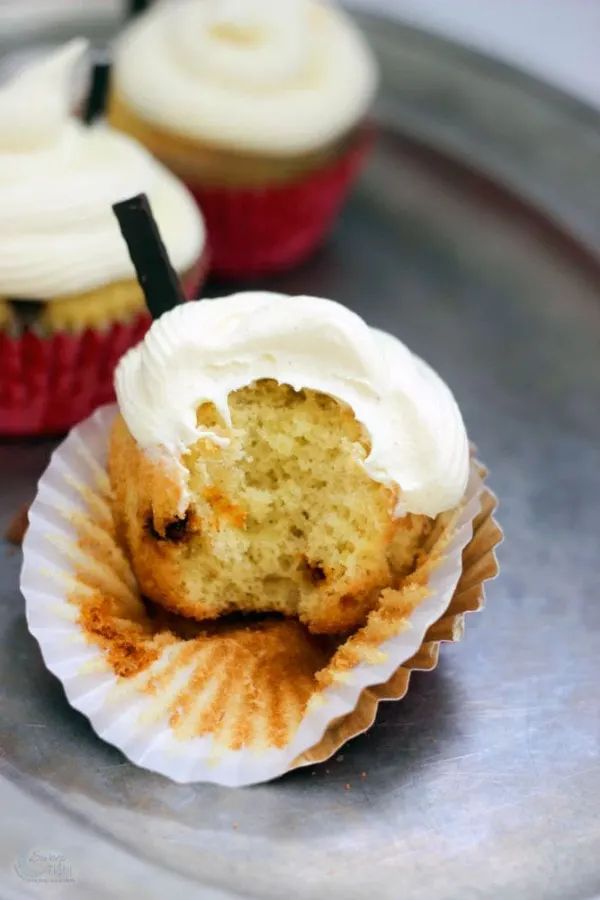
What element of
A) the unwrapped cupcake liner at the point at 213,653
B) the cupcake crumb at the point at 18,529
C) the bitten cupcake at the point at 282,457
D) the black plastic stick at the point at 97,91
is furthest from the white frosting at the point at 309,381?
the black plastic stick at the point at 97,91

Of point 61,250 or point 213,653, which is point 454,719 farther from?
point 61,250

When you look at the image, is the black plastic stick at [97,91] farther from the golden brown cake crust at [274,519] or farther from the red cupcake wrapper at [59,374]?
the golden brown cake crust at [274,519]

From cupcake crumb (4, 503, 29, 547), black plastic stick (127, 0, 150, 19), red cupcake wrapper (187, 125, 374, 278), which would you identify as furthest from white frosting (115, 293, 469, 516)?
black plastic stick (127, 0, 150, 19)

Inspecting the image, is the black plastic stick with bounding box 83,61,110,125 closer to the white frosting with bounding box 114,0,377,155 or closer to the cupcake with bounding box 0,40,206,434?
the white frosting with bounding box 114,0,377,155

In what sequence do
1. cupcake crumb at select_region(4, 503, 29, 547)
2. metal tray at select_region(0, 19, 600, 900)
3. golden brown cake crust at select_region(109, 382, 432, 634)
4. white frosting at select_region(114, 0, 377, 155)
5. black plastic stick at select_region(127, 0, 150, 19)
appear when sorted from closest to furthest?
metal tray at select_region(0, 19, 600, 900)
golden brown cake crust at select_region(109, 382, 432, 634)
cupcake crumb at select_region(4, 503, 29, 547)
white frosting at select_region(114, 0, 377, 155)
black plastic stick at select_region(127, 0, 150, 19)

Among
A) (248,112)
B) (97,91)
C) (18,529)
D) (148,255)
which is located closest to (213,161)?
(248,112)

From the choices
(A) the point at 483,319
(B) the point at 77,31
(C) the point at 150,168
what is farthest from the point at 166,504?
(B) the point at 77,31
